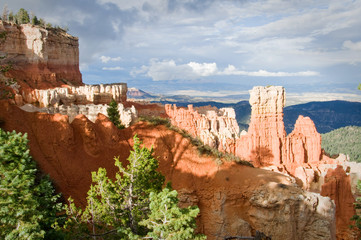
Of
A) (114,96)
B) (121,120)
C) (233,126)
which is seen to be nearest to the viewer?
(121,120)

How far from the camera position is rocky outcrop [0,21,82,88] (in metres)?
50.4

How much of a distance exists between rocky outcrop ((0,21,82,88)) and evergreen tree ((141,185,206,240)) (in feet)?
159

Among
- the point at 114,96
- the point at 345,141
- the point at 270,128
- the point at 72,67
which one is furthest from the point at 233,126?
the point at 345,141

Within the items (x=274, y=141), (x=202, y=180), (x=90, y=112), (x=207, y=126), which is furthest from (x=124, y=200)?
(x=207, y=126)

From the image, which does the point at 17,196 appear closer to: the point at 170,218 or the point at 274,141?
the point at 170,218

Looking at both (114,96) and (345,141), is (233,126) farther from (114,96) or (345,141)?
(345,141)

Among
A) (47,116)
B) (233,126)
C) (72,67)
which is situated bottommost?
(233,126)

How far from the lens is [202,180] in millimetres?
16641

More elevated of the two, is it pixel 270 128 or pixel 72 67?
pixel 72 67

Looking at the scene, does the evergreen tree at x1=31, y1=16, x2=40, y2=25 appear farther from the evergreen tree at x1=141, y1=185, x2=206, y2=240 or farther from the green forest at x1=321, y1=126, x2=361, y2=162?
the green forest at x1=321, y1=126, x2=361, y2=162

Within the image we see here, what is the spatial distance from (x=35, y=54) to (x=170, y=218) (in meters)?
56.9

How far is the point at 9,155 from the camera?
765 cm

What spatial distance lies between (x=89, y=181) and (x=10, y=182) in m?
8.78

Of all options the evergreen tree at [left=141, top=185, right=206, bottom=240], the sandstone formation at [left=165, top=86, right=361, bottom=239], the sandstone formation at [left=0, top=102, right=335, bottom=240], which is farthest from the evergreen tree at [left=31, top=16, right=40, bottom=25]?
the evergreen tree at [left=141, top=185, right=206, bottom=240]
